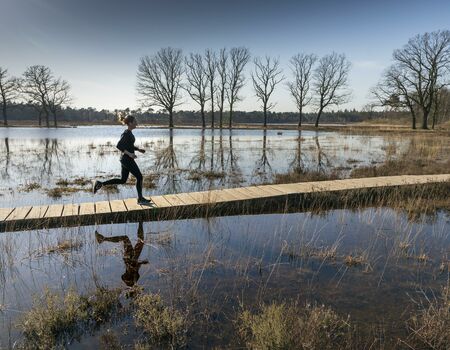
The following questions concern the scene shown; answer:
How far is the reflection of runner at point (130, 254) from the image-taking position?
490 centimetres

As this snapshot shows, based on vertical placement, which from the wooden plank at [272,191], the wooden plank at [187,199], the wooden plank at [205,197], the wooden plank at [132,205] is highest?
the wooden plank at [272,191]

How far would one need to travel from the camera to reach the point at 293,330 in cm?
345

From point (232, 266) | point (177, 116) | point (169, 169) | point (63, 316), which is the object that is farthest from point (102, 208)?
point (177, 116)

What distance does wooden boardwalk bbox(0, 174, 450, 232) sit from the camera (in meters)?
6.69

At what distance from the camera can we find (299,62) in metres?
61.2

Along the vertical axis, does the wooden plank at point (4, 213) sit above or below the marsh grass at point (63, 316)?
above

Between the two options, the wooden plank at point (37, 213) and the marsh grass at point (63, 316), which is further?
the wooden plank at point (37, 213)

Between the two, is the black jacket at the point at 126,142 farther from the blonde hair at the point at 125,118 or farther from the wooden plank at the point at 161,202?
the wooden plank at the point at 161,202

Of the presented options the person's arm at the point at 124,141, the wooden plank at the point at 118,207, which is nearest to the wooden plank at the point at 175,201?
the wooden plank at the point at 118,207

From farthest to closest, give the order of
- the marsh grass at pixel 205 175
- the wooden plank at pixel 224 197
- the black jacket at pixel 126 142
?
the marsh grass at pixel 205 175 → the wooden plank at pixel 224 197 → the black jacket at pixel 126 142

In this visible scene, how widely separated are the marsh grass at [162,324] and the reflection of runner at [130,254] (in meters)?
Result: 0.95

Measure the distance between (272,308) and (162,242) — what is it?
3037mm

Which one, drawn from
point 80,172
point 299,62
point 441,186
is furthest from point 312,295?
point 299,62

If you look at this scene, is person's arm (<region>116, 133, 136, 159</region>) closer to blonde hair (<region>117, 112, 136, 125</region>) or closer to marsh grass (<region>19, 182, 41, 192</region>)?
blonde hair (<region>117, 112, 136, 125</region>)
